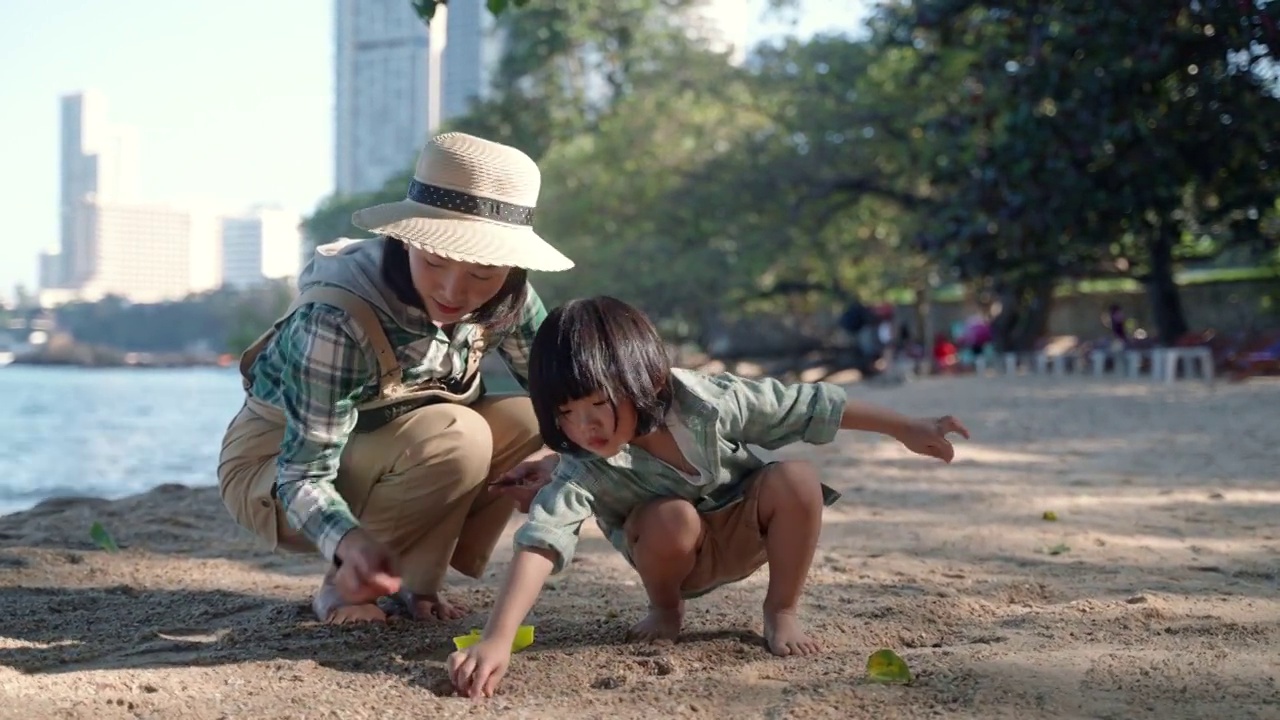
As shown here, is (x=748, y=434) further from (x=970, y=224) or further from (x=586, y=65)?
(x=586, y=65)

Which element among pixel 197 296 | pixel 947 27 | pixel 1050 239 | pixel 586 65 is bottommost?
pixel 197 296

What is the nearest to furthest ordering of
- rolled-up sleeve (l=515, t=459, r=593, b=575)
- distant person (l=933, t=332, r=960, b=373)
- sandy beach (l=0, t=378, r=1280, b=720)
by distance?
1. sandy beach (l=0, t=378, r=1280, b=720)
2. rolled-up sleeve (l=515, t=459, r=593, b=575)
3. distant person (l=933, t=332, r=960, b=373)

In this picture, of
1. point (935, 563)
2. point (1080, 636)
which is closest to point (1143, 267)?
point (935, 563)

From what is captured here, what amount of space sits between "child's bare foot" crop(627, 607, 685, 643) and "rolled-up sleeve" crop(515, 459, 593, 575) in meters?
0.31

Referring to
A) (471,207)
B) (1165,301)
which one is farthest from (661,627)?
(1165,301)

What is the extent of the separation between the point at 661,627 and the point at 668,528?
0.29m

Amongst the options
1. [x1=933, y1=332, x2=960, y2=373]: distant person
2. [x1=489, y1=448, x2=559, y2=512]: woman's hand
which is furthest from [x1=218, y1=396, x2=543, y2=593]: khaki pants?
[x1=933, y1=332, x2=960, y2=373]: distant person

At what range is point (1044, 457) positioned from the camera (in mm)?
7441

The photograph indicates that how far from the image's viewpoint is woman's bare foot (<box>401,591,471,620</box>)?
10.6 feet

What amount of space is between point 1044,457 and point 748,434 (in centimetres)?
508

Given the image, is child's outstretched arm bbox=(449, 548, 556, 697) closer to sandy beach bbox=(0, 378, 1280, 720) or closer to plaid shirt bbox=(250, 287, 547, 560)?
sandy beach bbox=(0, 378, 1280, 720)

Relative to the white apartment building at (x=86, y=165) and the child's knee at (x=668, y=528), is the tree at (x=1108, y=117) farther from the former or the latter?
the white apartment building at (x=86, y=165)

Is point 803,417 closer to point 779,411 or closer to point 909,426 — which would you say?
point 779,411

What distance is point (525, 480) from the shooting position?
3.14m
